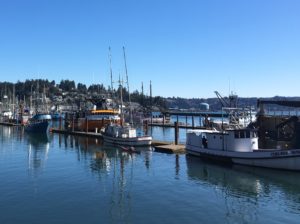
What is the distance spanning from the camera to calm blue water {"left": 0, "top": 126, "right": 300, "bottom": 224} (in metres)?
23.2

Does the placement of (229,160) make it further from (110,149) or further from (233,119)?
(110,149)

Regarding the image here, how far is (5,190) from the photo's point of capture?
1153 inches

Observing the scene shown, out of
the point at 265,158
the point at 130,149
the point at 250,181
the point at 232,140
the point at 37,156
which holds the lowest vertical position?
the point at 250,181

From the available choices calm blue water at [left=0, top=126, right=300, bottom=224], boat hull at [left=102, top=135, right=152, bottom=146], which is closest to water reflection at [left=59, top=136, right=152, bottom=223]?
calm blue water at [left=0, top=126, right=300, bottom=224]

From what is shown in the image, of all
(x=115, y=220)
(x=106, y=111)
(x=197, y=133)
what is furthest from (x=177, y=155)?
(x=106, y=111)

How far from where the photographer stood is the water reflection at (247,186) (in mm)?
24875

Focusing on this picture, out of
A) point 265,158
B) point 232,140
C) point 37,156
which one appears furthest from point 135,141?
point 265,158

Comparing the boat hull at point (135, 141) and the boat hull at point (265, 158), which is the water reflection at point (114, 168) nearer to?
the boat hull at point (135, 141)

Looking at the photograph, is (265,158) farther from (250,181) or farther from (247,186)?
(247,186)

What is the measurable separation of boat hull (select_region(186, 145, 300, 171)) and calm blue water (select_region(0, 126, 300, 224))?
908mm

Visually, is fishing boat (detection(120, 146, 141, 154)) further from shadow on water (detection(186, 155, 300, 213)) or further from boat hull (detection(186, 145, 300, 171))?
boat hull (detection(186, 145, 300, 171))

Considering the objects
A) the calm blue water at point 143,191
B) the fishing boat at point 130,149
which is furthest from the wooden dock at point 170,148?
the fishing boat at point 130,149

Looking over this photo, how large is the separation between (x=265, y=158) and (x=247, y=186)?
6.43 meters

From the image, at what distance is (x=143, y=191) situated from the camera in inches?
1148
